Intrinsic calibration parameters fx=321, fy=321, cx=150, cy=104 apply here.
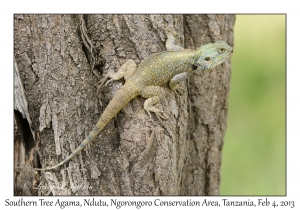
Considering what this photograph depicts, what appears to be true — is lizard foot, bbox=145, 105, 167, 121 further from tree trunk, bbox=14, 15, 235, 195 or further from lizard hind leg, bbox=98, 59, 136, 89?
lizard hind leg, bbox=98, 59, 136, 89

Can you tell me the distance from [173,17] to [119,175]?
6.76 feet

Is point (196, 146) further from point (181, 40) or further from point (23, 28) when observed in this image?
point (23, 28)

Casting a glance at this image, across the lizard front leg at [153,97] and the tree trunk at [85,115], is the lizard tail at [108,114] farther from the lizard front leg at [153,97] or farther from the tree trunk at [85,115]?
the lizard front leg at [153,97]

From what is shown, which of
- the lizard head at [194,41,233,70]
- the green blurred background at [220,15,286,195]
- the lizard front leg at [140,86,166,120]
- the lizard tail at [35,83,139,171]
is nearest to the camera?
the lizard tail at [35,83,139,171]

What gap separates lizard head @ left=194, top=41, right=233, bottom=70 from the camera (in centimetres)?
424

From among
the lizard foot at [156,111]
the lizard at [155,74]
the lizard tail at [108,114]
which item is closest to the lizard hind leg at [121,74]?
the lizard at [155,74]

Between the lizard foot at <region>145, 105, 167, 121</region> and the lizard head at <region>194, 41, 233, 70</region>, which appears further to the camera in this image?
the lizard head at <region>194, 41, 233, 70</region>

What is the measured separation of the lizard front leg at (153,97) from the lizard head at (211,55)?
701 mm

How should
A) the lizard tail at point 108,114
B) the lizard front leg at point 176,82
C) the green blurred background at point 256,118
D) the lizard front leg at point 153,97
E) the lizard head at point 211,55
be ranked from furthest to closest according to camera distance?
the green blurred background at point 256,118, the lizard head at point 211,55, the lizard front leg at point 176,82, the lizard front leg at point 153,97, the lizard tail at point 108,114

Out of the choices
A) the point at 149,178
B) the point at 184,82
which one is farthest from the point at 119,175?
the point at 184,82

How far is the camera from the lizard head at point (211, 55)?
4238 mm

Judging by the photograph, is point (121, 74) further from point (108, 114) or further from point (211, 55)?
point (211, 55)

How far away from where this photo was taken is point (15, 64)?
11.6 ft

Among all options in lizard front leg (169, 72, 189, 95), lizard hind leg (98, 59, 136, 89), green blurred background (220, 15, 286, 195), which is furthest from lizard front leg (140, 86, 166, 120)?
green blurred background (220, 15, 286, 195)
